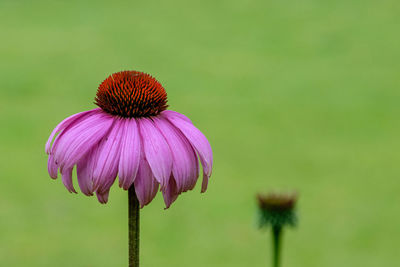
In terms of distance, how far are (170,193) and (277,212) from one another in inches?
26.0

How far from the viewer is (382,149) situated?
3180mm

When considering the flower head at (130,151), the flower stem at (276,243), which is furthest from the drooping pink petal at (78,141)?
the flower stem at (276,243)

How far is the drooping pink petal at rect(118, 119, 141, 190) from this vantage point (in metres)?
0.49

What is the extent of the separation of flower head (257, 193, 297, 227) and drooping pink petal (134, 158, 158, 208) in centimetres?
63

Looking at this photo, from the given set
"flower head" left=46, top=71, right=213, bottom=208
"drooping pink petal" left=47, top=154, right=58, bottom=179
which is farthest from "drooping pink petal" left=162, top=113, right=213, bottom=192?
"drooping pink petal" left=47, top=154, right=58, bottom=179

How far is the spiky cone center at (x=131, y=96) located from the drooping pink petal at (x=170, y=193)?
67 mm

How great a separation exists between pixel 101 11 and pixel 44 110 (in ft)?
5.41

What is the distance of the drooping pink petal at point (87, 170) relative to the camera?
519 millimetres

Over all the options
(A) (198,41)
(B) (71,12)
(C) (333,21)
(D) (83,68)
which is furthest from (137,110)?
(B) (71,12)

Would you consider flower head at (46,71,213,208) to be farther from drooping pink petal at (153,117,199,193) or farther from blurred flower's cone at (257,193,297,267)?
blurred flower's cone at (257,193,297,267)

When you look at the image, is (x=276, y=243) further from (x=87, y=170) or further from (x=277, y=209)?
(x=87, y=170)

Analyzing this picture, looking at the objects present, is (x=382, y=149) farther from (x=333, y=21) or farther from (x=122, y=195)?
(x=333, y=21)

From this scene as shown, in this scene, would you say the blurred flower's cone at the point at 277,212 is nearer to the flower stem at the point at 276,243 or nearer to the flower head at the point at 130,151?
the flower stem at the point at 276,243

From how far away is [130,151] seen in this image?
1.64 ft
